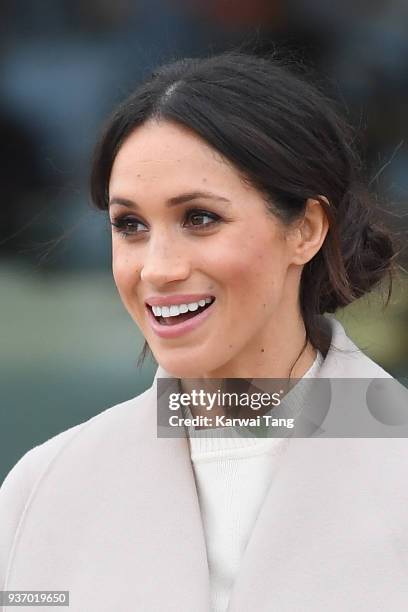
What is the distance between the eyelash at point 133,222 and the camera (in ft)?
4.99

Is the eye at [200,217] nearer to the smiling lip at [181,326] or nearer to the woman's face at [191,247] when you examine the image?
the woman's face at [191,247]

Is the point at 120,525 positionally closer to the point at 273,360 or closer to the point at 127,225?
the point at 273,360

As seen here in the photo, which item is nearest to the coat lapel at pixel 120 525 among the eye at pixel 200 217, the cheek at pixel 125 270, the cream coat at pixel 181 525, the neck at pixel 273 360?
the cream coat at pixel 181 525

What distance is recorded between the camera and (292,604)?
1.47 m

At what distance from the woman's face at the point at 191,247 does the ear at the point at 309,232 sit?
0.03 m

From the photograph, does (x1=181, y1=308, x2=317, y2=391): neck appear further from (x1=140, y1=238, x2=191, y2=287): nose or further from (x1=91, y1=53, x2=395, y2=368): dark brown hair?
(x1=140, y1=238, x2=191, y2=287): nose

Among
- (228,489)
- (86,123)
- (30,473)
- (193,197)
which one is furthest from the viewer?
(86,123)

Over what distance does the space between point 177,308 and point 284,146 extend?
0.97ft

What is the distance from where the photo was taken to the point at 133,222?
1586 mm

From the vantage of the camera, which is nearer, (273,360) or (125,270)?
(125,270)

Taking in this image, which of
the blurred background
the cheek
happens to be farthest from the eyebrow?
the blurred background

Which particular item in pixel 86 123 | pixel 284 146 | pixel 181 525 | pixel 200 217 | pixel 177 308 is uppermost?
pixel 86 123

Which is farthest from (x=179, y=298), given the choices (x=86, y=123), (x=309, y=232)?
(x=86, y=123)

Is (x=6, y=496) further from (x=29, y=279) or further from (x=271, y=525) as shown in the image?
(x=29, y=279)
